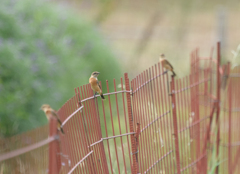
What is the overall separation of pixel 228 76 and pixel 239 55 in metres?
1.44

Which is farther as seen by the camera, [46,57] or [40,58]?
[46,57]

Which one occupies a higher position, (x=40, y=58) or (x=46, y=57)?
(x=46, y=57)

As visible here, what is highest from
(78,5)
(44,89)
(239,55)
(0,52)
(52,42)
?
(78,5)

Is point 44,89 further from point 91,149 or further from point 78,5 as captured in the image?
point 78,5

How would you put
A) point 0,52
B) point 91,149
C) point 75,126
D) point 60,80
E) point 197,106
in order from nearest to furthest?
point 75,126 < point 91,149 < point 197,106 < point 0,52 < point 60,80

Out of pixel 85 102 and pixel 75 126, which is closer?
pixel 75 126

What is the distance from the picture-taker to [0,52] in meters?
7.61

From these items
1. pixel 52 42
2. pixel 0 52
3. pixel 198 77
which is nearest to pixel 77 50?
pixel 52 42

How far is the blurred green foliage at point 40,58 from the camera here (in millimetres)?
7703

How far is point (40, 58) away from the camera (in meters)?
8.55

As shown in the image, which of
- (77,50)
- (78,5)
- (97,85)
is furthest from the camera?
(78,5)

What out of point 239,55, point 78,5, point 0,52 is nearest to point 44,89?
point 0,52

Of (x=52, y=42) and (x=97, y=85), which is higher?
(x=52, y=42)

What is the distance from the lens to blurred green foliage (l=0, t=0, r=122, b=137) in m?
7.70
